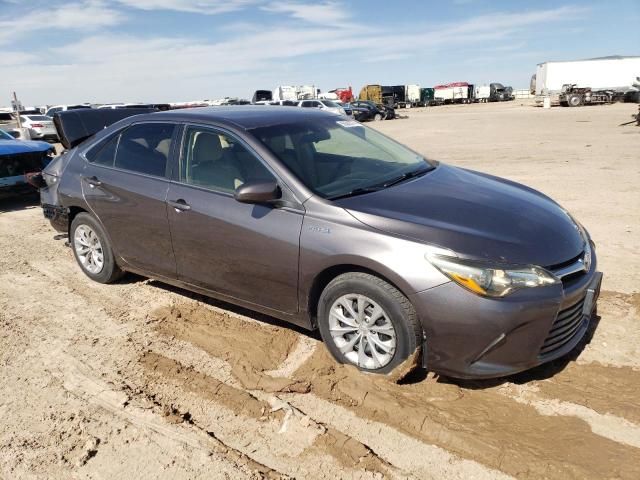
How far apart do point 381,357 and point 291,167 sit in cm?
142

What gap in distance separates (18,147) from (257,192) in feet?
23.5

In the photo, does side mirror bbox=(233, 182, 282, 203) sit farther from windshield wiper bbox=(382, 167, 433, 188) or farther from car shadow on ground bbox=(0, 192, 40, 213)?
car shadow on ground bbox=(0, 192, 40, 213)

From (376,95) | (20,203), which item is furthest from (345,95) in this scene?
(20,203)

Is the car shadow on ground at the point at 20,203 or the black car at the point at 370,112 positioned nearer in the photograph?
the car shadow on ground at the point at 20,203

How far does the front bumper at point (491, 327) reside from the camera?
292 cm

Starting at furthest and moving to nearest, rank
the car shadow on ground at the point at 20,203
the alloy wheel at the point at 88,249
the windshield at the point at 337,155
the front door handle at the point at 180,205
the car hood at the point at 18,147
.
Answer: the car shadow on ground at the point at 20,203
the car hood at the point at 18,147
the alloy wheel at the point at 88,249
the front door handle at the point at 180,205
the windshield at the point at 337,155

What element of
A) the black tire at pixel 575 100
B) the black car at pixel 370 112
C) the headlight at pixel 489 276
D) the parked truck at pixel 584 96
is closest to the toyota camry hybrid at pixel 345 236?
the headlight at pixel 489 276

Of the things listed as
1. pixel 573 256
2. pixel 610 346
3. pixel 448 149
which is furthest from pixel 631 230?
pixel 448 149

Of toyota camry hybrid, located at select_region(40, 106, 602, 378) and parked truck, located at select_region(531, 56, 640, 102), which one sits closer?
toyota camry hybrid, located at select_region(40, 106, 602, 378)

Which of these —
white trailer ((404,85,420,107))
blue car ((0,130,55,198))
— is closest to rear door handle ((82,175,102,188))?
blue car ((0,130,55,198))

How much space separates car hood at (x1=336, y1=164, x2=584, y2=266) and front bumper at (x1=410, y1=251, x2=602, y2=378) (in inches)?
9.1

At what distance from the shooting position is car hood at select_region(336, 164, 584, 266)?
10.1ft

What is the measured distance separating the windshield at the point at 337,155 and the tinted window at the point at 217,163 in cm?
17

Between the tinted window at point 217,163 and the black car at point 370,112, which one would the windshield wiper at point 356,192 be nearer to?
the tinted window at point 217,163
